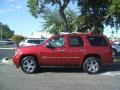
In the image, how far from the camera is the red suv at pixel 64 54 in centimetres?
1708

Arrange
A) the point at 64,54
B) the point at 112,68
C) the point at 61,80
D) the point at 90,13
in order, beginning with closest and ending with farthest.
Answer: the point at 61,80 < the point at 64,54 < the point at 112,68 < the point at 90,13

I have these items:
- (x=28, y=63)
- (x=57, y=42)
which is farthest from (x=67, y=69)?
(x=28, y=63)

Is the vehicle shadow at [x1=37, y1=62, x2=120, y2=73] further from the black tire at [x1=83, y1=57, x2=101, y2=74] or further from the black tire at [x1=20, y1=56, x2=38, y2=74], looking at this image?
the black tire at [x1=83, y1=57, x2=101, y2=74]

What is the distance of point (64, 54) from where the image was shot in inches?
672

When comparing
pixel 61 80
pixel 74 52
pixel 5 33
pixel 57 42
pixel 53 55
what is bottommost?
pixel 61 80

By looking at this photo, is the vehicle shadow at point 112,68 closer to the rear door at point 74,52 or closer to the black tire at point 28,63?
the rear door at point 74,52

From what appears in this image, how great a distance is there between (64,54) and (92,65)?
1.40 meters

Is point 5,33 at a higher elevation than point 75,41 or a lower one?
higher

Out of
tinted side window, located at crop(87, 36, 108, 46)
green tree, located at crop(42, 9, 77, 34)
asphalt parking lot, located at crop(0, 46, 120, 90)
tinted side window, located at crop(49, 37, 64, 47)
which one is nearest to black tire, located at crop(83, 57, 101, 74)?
asphalt parking lot, located at crop(0, 46, 120, 90)

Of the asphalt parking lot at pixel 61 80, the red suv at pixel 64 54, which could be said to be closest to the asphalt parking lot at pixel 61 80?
the asphalt parking lot at pixel 61 80

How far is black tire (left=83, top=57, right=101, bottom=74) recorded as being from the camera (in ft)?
56.2

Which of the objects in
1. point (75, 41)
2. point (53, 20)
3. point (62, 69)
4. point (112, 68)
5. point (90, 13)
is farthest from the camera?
point (53, 20)

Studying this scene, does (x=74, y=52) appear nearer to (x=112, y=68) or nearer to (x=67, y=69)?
(x=67, y=69)

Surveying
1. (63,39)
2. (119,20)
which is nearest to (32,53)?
(63,39)
